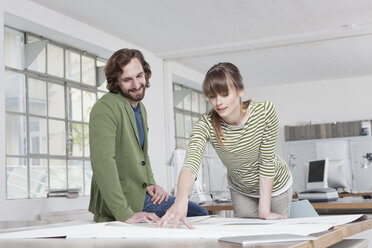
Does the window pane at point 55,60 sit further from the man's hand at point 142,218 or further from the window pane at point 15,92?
the man's hand at point 142,218

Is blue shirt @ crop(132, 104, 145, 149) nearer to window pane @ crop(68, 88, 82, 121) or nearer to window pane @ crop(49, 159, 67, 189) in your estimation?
window pane @ crop(49, 159, 67, 189)

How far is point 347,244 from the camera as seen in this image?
114 centimetres

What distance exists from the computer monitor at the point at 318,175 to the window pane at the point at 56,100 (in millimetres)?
3466

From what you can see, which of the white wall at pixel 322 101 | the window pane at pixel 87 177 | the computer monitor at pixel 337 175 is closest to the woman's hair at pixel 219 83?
the computer monitor at pixel 337 175

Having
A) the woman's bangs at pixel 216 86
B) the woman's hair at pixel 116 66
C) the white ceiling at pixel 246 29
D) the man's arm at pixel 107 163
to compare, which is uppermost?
the white ceiling at pixel 246 29

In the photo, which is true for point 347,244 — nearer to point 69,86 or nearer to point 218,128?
point 218,128

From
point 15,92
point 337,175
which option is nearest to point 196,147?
point 337,175

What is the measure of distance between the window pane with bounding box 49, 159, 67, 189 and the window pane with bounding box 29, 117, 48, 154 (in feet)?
0.77

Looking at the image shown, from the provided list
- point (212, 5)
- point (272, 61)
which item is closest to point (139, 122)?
point (212, 5)

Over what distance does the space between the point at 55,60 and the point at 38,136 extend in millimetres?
1159

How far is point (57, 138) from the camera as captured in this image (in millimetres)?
6719

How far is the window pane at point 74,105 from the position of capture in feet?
23.1

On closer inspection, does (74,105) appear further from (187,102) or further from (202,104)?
(202,104)

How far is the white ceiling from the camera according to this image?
254 inches
